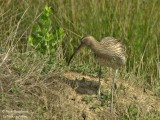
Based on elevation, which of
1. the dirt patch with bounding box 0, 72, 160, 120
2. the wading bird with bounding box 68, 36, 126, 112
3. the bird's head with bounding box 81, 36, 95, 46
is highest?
the bird's head with bounding box 81, 36, 95, 46

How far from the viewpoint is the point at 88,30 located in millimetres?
9414

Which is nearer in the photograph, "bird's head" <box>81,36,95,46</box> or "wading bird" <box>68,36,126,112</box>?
"wading bird" <box>68,36,126,112</box>

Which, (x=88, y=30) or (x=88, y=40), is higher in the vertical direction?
(x=88, y=30)

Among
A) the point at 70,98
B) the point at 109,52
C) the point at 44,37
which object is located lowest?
the point at 70,98

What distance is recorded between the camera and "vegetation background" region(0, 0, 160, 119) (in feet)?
27.6

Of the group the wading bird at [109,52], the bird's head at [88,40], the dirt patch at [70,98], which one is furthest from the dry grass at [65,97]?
the bird's head at [88,40]

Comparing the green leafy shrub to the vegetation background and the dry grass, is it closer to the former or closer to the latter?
the vegetation background

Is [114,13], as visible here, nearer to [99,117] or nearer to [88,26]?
[88,26]

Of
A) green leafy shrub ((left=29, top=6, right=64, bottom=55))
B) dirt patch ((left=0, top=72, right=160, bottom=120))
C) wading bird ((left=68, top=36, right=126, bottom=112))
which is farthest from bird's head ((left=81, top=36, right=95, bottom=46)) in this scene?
green leafy shrub ((left=29, top=6, right=64, bottom=55))

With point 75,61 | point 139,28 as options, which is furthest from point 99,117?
point 139,28

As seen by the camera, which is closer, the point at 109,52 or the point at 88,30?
the point at 109,52

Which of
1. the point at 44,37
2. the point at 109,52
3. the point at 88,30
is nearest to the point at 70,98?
the point at 109,52

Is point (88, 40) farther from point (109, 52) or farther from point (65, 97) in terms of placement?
point (65, 97)

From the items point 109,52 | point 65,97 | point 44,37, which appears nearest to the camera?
point 65,97
